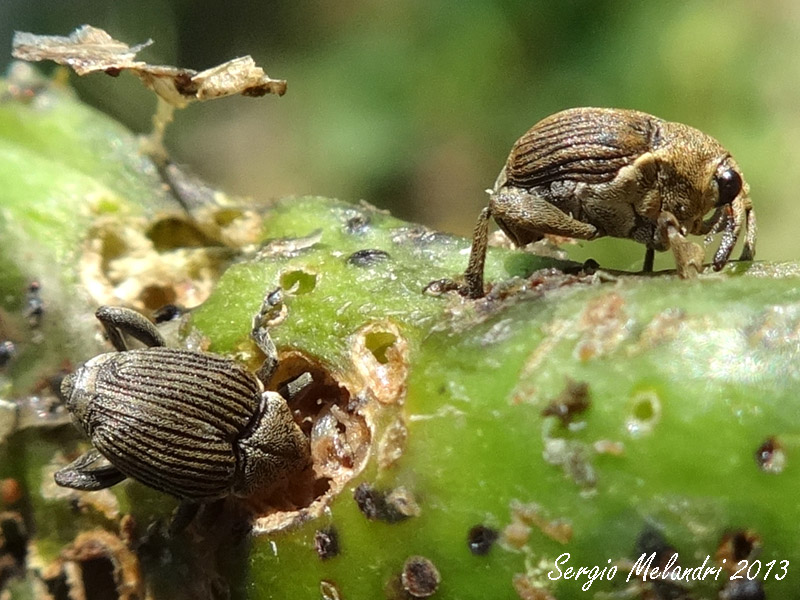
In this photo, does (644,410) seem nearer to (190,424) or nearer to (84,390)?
(190,424)

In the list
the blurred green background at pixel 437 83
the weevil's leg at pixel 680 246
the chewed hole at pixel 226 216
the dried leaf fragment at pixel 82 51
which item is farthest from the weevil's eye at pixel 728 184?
the blurred green background at pixel 437 83

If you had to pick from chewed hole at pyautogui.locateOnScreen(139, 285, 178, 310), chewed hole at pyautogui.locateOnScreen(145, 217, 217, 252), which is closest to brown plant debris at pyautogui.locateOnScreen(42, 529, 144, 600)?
chewed hole at pyautogui.locateOnScreen(139, 285, 178, 310)

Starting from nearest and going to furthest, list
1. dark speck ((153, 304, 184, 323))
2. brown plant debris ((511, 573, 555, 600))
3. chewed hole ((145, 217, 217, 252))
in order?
brown plant debris ((511, 573, 555, 600))
dark speck ((153, 304, 184, 323))
chewed hole ((145, 217, 217, 252))

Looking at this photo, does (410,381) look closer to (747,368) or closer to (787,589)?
(747,368)

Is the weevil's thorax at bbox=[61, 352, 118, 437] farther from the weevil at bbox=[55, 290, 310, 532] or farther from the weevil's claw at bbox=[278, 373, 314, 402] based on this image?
the weevil's claw at bbox=[278, 373, 314, 402]

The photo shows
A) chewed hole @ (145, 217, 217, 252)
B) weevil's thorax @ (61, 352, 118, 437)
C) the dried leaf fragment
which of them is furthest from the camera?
chewed hole @ (145, 217, 217, 252)

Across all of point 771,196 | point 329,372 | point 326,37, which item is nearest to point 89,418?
point 329,372
